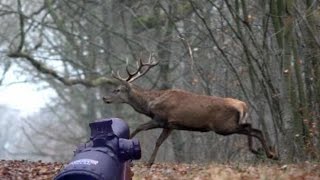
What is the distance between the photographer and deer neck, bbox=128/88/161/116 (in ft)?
49.7

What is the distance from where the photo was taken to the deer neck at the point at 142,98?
49.7ft

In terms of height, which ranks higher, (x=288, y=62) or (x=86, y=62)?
(x=86, y=62)

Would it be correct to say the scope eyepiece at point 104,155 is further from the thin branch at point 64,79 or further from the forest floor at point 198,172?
the thin branch at point 64,79

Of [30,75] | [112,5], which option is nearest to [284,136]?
[112,5]

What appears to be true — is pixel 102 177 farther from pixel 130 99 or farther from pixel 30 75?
pixel 30 75

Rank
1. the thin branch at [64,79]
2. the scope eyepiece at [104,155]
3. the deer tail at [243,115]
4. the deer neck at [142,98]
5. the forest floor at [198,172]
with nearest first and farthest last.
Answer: the scope eyepiece at [104,155] → the forest floor at [198,172] → the deer tail at [243,115] → the deer neck at [142,98] → the thin branch at [64,79]

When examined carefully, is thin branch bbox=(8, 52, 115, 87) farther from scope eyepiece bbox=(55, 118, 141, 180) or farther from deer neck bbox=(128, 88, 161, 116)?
scope eyepiece bbox=(55, 118, 141, 180)

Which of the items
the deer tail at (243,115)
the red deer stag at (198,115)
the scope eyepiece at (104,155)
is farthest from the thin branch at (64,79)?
the scope eyepiece at (104,155)

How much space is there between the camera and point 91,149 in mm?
5984

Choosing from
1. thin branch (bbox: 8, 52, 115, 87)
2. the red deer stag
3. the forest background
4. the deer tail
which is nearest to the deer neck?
the red deer stag

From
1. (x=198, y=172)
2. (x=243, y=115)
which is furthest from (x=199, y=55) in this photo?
(x=198, y=172)

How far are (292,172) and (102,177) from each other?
5278mm

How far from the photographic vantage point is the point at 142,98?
15281 millimetres

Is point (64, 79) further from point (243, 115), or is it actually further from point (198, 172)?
point (198, 172)
